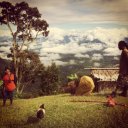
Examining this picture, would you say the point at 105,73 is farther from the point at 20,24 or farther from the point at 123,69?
the point at 20,24

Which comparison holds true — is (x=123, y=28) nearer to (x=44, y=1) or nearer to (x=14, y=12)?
(x=44, y=1)

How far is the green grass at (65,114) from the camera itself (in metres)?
3.92

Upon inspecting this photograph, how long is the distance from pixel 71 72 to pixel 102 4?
2.59ft

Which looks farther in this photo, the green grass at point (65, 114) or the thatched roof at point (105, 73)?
the thatched roof at point (105, 73)

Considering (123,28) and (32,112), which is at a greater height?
(123,28)

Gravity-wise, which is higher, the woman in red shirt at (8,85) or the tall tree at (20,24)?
the tall tree at (20,24)

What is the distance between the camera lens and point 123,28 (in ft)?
13.6

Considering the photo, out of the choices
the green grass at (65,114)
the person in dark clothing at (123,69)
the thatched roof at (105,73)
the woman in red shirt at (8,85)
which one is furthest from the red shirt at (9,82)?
the person in dark clothing at (123,69)

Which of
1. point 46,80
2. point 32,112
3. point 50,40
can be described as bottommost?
point 32,112

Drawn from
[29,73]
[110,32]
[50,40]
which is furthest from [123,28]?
[29,73]

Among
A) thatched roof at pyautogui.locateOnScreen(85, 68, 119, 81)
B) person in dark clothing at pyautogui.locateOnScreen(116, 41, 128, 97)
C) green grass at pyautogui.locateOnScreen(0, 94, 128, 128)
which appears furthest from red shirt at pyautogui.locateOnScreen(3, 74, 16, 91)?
person in dark clothing at pyautogui.locateOnScreen(116, 41, 128, 97)

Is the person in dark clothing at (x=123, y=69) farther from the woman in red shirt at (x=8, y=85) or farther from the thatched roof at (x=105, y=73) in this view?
the woman in red shirt at (x=8, y=85)

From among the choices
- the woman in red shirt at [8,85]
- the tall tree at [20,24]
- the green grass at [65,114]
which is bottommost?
the green grass at [65,114]

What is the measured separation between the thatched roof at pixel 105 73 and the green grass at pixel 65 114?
202 mm
